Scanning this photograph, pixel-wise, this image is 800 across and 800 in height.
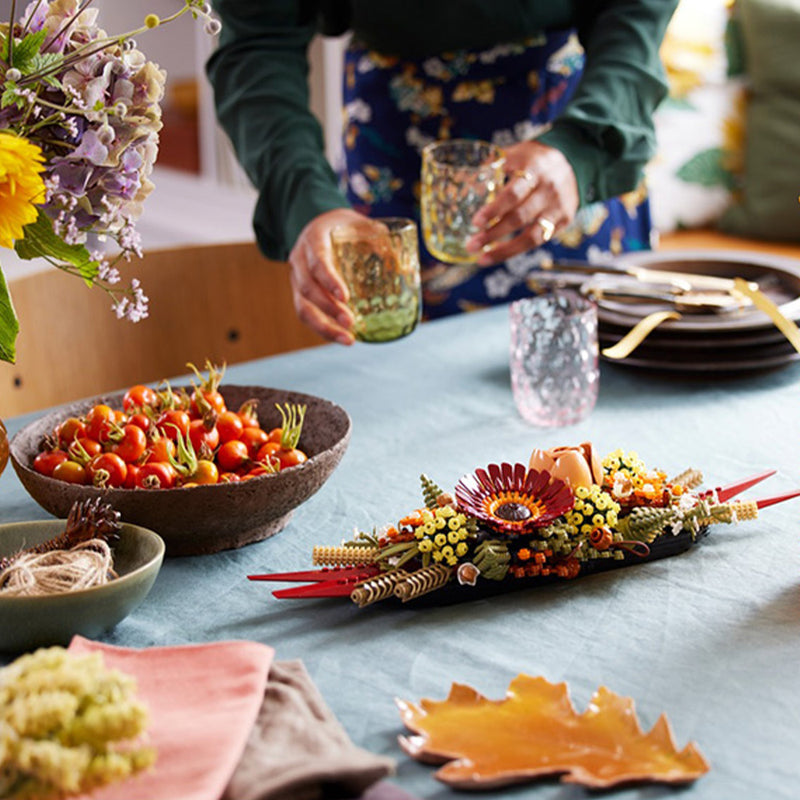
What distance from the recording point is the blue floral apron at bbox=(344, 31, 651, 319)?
177 centimetres

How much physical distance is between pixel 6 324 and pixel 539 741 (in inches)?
18.9

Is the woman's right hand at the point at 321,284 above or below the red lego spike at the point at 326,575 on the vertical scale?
above

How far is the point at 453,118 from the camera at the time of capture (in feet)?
5.89

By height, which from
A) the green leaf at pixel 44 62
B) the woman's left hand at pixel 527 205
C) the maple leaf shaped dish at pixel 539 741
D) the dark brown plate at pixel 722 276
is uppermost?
the green leaf at pixel 44 62

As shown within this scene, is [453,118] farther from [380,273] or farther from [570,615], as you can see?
[570,615]

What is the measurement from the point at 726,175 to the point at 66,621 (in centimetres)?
267

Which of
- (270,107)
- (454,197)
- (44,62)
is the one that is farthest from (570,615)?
(270,107)

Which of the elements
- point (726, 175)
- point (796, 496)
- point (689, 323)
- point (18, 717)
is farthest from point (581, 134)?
point (726, 175)

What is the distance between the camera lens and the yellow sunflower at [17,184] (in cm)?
73

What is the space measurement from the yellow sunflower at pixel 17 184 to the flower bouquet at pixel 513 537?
1.00ft

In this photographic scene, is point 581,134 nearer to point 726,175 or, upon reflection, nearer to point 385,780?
point 385,780

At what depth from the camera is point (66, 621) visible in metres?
0.75

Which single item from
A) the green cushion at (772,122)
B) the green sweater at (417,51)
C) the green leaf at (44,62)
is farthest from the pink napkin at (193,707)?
the green cushion at (772,122)

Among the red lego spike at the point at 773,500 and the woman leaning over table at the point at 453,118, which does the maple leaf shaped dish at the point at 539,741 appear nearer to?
the red lego spike at the point at 773,500
